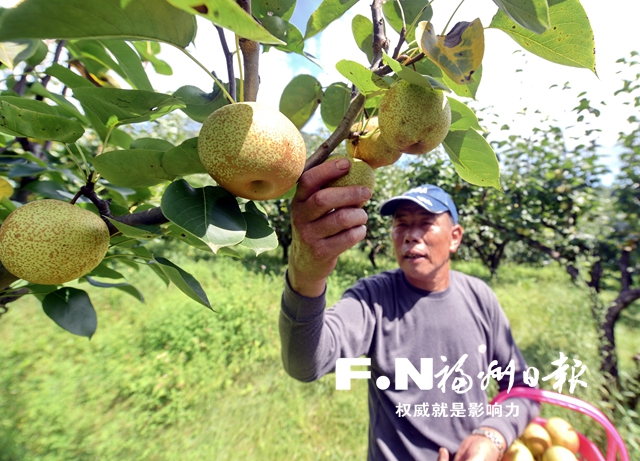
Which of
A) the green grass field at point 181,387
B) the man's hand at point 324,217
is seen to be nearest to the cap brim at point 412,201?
the man's hand at point 324,217

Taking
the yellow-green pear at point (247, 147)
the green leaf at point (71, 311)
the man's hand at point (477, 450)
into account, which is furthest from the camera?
the man's hand at point (477, 450)

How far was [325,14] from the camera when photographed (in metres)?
0.75

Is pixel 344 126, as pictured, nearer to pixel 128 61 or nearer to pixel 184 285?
pixel 184 285

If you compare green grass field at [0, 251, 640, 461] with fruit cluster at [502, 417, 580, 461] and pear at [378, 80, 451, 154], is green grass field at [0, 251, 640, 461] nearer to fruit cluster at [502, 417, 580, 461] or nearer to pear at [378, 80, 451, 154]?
fruit cluster at [502, 417, 580, 461]

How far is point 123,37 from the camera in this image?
0.57 meters

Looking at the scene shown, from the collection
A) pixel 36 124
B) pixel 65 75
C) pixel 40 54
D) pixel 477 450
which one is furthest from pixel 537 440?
pixel 40 54

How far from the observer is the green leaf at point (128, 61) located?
3.19 feet


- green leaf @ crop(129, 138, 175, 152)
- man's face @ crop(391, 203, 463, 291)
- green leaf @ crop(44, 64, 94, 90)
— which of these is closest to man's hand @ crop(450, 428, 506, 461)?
man's face @ crop(391, 203, 463, 291)

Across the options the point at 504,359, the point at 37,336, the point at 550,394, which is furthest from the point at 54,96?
the point at 37,336

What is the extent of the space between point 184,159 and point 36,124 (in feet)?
0.99

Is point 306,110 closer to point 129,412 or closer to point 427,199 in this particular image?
point 427,199

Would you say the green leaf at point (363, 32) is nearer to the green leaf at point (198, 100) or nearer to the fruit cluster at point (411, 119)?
the fruit cluster at point (411, 119)

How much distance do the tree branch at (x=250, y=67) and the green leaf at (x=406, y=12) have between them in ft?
1.31

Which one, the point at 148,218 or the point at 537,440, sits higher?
the point at 148,218
